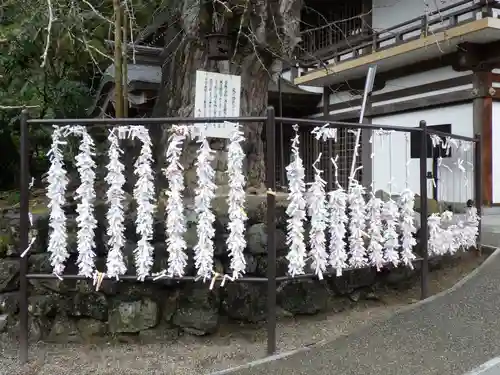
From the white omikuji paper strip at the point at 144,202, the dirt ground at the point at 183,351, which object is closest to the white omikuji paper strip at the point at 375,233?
the dirt ground at the point at 183,351

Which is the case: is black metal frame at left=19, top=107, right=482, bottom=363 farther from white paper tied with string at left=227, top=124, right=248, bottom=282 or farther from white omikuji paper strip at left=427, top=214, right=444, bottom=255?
white omikuji paper strip at left=427, top=214, right=444, bottom=255

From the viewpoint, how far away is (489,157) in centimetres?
1027

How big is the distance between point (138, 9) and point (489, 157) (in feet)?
23.1

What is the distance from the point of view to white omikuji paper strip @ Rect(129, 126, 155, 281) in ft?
13.4

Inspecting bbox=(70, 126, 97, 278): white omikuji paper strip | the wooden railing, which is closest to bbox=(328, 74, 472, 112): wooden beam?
the wooden railing

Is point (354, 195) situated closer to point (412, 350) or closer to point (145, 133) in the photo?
point (412, 350)

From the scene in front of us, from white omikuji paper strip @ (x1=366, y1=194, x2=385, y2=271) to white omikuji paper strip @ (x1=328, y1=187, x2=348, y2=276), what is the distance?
0.34 m

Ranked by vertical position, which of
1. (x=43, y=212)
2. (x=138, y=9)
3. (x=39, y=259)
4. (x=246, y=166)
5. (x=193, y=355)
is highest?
(x=138, y=9)

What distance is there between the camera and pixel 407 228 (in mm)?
4848

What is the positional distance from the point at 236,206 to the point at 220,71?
6.25ft

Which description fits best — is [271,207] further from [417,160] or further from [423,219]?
[417,160]

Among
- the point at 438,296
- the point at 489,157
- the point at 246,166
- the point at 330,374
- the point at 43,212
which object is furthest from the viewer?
the point at 489,157

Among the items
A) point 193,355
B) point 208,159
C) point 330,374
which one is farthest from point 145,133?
point 330,374

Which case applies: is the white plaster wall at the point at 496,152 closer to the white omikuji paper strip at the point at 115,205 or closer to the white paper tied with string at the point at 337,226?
the white paper tied with string at the point at 337,226
